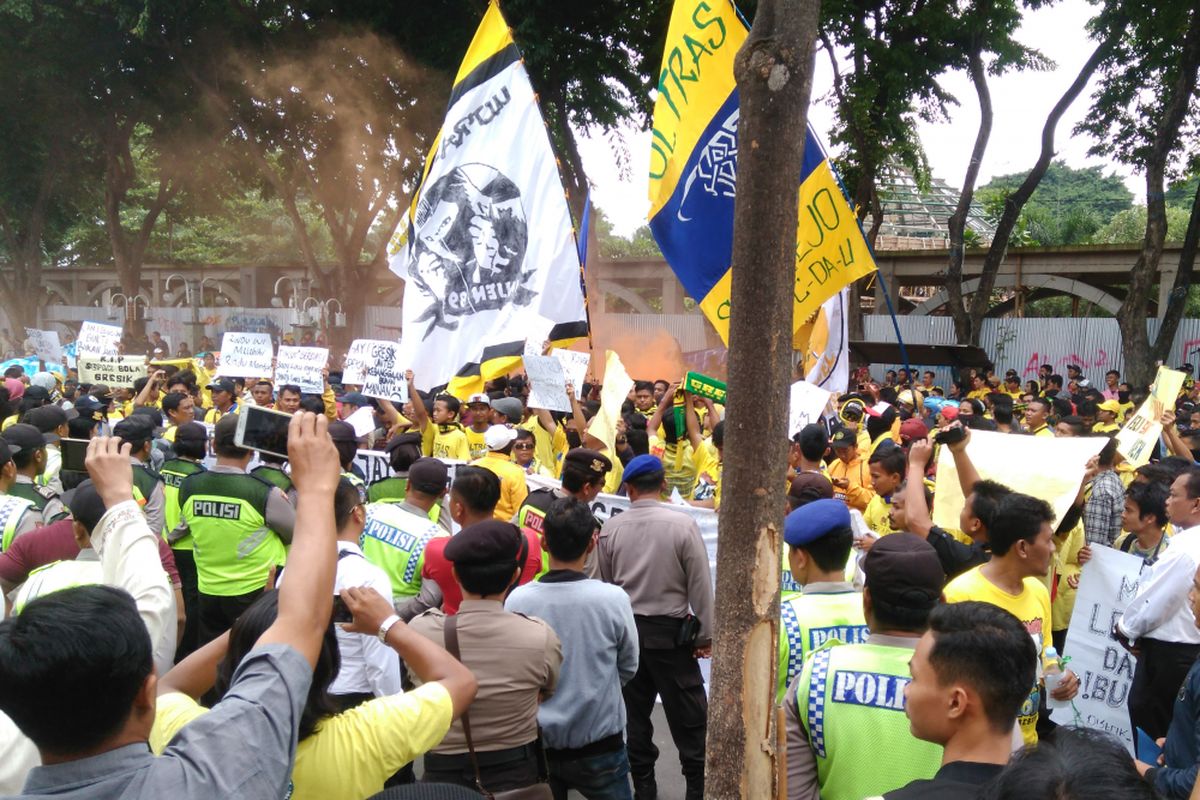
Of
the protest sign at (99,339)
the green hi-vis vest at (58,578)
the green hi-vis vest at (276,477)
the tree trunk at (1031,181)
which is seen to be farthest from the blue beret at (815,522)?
the tree trunk at (1031,181)

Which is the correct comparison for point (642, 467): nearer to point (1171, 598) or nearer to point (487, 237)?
point (1171, 598)

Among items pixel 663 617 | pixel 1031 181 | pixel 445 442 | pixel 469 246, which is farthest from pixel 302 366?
pixel 1031 181

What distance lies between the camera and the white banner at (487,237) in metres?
7.57

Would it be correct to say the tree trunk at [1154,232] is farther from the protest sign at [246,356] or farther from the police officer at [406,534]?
the police officer at [406,534]

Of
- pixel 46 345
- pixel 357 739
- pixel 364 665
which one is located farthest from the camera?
pixel 46 345

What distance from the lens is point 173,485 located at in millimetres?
5754

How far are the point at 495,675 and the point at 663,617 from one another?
156cm

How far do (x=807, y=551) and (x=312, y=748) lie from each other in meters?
1.73

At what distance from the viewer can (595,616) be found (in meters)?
3.73

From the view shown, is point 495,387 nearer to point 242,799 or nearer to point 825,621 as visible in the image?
point 825,621

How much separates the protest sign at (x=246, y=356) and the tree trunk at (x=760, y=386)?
7759mm

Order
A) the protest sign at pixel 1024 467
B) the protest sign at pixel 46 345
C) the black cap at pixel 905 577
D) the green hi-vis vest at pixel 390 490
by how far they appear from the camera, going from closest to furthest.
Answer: the black cap at pixel 905 577 < the protest sign at pixel 1024 467 < the green hi-vis vest at pixel 390 490 < the protest sign at pixel 46 345

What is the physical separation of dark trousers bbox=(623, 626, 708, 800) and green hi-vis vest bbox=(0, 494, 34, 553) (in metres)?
2.89

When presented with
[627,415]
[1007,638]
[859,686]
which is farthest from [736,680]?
[627,415]
